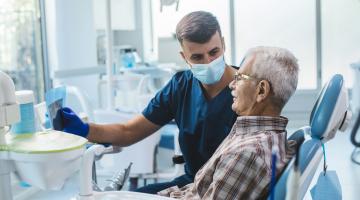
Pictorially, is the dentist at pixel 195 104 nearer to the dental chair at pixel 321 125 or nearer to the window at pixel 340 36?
the dental chair at pixel 321 125

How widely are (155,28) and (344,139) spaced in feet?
8.66

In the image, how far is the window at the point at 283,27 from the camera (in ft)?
18.4

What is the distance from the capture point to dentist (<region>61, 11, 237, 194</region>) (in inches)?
67.0

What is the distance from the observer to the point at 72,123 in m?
1.64

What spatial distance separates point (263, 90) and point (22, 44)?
284 centimetres

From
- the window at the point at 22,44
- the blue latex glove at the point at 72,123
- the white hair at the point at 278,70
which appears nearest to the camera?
the white hair at the point at 278,70

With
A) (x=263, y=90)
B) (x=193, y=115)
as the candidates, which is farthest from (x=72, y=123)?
(x=263, y=90)

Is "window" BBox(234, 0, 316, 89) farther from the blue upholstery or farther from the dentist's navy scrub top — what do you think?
the blue upholstery

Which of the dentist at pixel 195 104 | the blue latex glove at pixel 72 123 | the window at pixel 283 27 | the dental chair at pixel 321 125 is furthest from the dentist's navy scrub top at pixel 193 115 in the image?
the window at pixel 283 27

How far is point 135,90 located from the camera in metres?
3.57

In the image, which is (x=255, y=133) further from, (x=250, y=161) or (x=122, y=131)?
(x=122, y=131)

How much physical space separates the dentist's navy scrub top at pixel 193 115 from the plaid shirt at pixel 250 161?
0.33 m

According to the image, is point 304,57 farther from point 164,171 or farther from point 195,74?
point 195,74

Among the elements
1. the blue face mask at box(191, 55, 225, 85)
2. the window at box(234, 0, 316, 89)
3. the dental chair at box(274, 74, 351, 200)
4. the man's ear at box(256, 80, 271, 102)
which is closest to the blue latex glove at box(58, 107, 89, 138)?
the blue face mask at box(191, 55, 225, 85)
